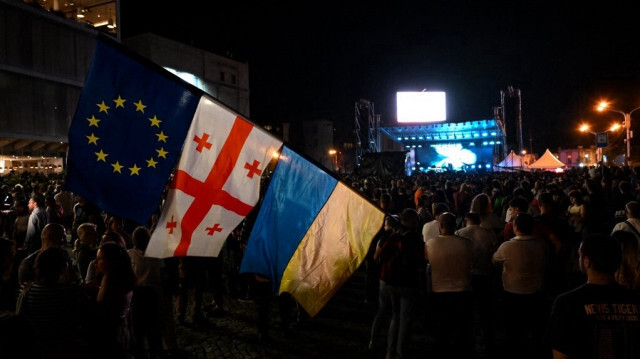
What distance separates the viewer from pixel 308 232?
3.61m

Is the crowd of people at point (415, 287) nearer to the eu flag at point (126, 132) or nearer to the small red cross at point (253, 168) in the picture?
the eu flag at point (126, 132)

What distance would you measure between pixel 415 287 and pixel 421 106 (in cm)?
4020

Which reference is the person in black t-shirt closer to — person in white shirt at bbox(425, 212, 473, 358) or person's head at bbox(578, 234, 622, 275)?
person's head at bbox(578, 234, 622, 275)

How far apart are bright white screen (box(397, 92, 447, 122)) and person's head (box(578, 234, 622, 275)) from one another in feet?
138

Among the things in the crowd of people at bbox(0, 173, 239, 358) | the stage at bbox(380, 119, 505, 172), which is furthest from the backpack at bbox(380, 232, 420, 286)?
the stage at bbox(380, 119, 505, 172)

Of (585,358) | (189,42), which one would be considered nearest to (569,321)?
(585,358)

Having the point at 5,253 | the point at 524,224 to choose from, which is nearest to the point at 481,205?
the point at 524,224

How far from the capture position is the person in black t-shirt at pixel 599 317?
7.27 ft

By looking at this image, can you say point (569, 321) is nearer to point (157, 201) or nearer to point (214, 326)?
point (157, 201)

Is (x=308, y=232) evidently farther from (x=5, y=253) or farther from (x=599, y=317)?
(x=5, y=253)

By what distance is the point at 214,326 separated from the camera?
6.64 m

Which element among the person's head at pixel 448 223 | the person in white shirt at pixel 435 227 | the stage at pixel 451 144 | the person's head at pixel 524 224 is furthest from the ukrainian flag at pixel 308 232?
the stage at pixel 451 144

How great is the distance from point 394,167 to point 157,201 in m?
19.6

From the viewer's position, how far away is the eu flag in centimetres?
319
